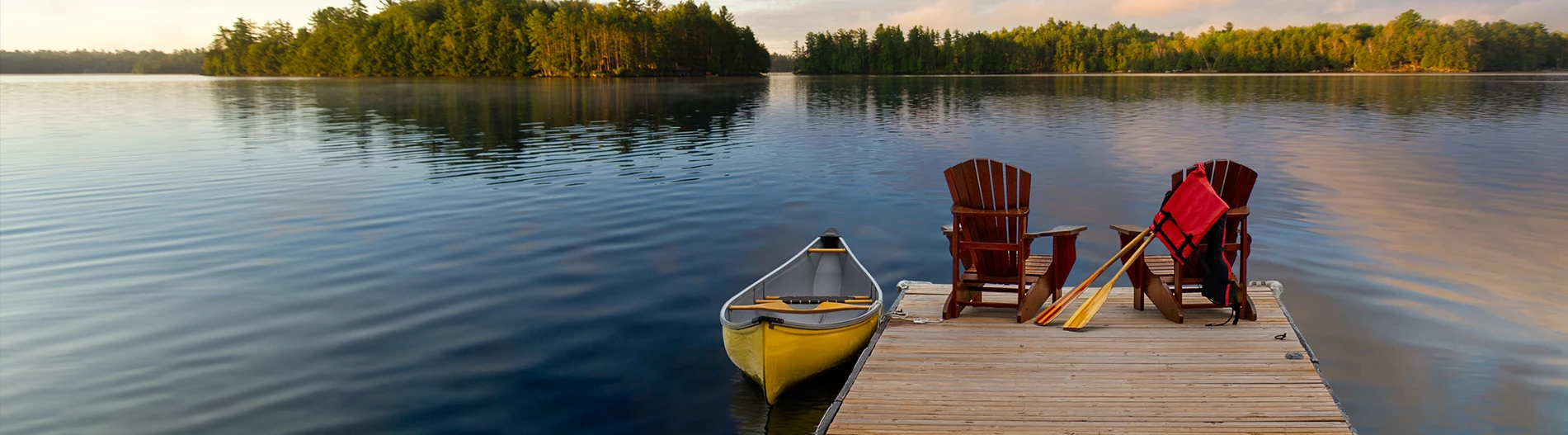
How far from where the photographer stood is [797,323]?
25.2ft

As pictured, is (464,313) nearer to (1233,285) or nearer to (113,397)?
(113,397)

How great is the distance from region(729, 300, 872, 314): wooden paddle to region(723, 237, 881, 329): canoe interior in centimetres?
9

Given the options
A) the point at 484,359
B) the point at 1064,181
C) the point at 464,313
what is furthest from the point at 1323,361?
the point at 1064,181

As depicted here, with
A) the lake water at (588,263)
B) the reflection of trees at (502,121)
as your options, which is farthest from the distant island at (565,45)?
the lake water at (588,263)

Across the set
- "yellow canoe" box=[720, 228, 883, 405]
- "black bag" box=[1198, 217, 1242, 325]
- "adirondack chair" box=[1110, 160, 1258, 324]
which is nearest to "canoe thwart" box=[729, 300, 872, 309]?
"yellow canoe" box=[720, 228, 883, 405]

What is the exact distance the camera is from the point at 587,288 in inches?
452

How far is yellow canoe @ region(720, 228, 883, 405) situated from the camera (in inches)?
294

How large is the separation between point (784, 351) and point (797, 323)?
1.04 feet

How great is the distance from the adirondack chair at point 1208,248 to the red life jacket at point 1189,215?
0.47ft

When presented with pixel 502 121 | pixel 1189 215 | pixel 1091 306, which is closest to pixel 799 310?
pixel 1091 306

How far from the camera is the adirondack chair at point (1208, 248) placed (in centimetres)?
763

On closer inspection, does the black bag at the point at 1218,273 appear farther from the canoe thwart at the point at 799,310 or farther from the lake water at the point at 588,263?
the canoe thwart at the point at 799,310

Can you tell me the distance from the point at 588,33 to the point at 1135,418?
155290mm

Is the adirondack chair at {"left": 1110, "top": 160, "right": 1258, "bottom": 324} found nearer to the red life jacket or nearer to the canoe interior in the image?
the red life jacket
